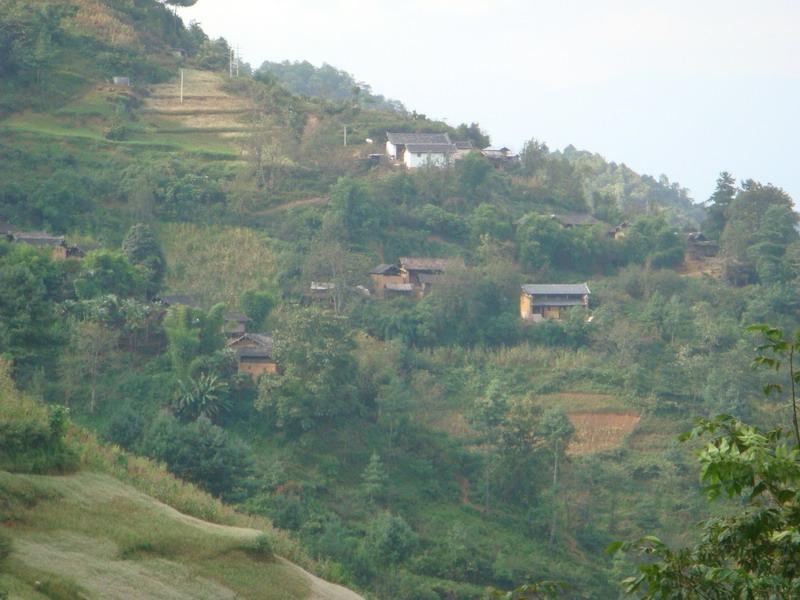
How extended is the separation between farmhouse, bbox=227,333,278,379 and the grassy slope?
352 inches

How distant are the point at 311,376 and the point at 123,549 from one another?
33.7 feet

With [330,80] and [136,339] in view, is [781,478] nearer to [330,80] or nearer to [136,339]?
[136,339]

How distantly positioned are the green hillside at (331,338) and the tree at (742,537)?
7538 millimetres

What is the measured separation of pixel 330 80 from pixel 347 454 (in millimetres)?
55338

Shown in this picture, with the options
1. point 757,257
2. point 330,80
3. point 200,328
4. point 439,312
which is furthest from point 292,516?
point 330,80

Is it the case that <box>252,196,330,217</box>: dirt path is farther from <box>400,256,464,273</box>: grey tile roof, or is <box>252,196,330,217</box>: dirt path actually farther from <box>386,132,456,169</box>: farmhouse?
<box>386,132,456,169</box>: farmhouse

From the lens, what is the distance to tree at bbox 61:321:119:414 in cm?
2312

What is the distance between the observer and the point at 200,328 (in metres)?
24.2

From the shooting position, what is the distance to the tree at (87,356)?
910 inches

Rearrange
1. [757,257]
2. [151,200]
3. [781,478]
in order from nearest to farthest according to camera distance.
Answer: [781,478]
[151,200]
[757,257]

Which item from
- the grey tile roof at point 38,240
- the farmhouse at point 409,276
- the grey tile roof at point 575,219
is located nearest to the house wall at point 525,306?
the farmhouse at point 409,276

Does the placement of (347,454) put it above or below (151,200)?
below

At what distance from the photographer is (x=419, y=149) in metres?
37.0

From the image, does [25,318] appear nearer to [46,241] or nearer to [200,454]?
[200,454]
